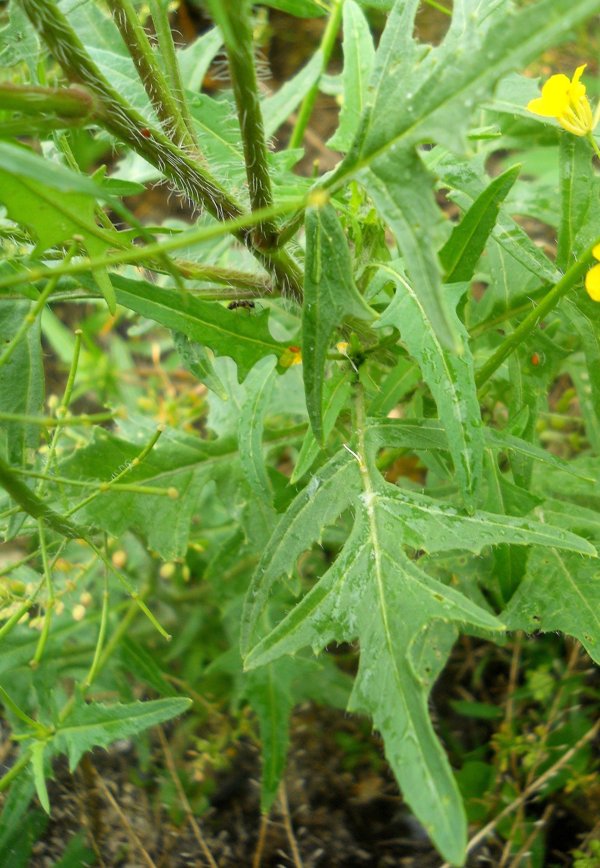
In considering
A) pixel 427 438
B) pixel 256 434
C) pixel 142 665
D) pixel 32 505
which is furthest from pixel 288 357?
pixel 142 665

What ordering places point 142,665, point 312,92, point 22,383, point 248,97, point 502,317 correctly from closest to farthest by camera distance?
point 248,97 → point 22,383 → point 502,317 → point 142,665 → point 312,92

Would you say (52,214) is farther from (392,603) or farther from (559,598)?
(559,598)

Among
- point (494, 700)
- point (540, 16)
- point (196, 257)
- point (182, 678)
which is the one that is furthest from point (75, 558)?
point (540, 16)

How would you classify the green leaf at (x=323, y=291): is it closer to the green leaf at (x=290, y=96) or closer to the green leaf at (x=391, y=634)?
the green leaf at (x=391, y=634)

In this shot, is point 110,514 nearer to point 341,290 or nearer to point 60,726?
point 60,726

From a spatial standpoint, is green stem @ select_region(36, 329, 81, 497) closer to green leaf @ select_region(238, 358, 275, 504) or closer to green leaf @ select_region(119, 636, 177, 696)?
green leaf @ select_region(238, 358, 275, 504)

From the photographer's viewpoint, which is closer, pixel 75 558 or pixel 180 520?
pixel 180 520
